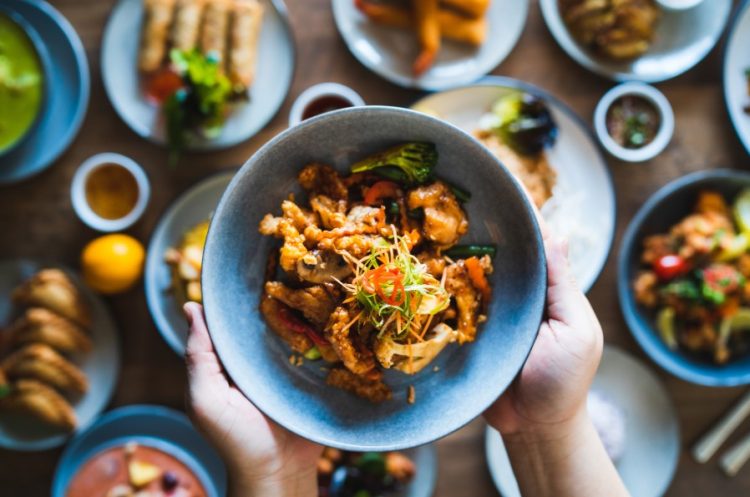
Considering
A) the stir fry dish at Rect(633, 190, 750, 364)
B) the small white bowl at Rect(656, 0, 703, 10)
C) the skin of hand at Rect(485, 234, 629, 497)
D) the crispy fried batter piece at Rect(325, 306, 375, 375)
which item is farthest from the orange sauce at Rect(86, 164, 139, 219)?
the small white bowl at Rect(656, 0, 703, 10)

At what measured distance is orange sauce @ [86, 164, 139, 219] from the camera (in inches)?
126

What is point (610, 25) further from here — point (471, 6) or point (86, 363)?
point (86, 363)

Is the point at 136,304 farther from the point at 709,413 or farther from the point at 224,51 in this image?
the point at 709,413

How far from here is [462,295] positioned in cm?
224

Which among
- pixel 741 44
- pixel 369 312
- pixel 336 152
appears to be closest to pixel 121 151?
pixel 336 152

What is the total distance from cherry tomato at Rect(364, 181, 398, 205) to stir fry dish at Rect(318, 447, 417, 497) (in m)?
1.42

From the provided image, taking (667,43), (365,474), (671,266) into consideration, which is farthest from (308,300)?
(667,43)

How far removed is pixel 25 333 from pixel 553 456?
2.47 metres

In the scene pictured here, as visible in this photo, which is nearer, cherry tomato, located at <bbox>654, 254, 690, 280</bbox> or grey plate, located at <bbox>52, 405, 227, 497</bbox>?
grey plate, located at <bbox>52, 405, 227, 497</bbox>

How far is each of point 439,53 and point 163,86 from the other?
137 cm

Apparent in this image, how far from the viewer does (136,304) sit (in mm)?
3307

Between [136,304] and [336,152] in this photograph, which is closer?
[336,152]

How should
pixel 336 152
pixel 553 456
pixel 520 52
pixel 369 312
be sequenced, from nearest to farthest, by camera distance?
pixel 369 312 < pixel 336 152 < pixel 553 456 < pixel 520 52

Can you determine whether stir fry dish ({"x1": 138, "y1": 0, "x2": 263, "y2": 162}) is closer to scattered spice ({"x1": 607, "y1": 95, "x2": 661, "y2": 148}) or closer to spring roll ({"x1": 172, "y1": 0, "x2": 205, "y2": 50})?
spring roll ({"x1": 172, "y1": 0, "x2": 205, "y2": 50})
